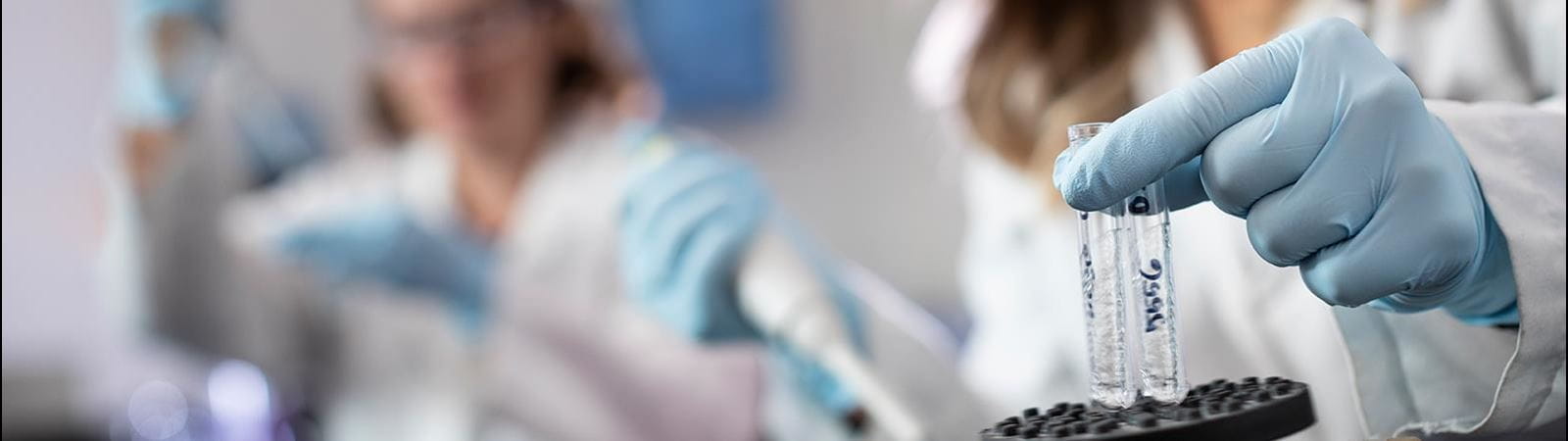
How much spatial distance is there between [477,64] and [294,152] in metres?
0.55

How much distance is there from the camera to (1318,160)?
1.54 feet

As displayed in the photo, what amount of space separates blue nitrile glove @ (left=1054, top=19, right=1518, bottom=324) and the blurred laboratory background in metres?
1.24

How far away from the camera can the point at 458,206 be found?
1814 mm

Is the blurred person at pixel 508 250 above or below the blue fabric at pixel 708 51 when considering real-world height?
below

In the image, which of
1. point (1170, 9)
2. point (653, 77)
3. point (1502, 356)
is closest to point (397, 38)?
point (653, 77)

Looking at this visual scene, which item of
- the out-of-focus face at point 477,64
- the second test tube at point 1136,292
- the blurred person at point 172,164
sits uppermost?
the out-of-focus face at point 477,64

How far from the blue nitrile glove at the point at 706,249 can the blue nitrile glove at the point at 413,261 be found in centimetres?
51

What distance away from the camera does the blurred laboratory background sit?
185cm

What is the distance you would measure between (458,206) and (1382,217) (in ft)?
4.88

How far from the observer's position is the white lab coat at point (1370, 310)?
1.72 ft

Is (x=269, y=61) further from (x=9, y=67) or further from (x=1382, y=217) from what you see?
(x=1382, y=217)

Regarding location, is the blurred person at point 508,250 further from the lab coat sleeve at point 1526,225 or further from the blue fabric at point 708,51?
the lab coat sleeve at point 1526,225

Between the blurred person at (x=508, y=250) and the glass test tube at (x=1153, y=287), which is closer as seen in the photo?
the glass test tube at (x=1153, y=287)

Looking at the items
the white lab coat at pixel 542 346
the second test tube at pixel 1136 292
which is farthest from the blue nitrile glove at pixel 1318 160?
the white lab coat at pixel 542 346
